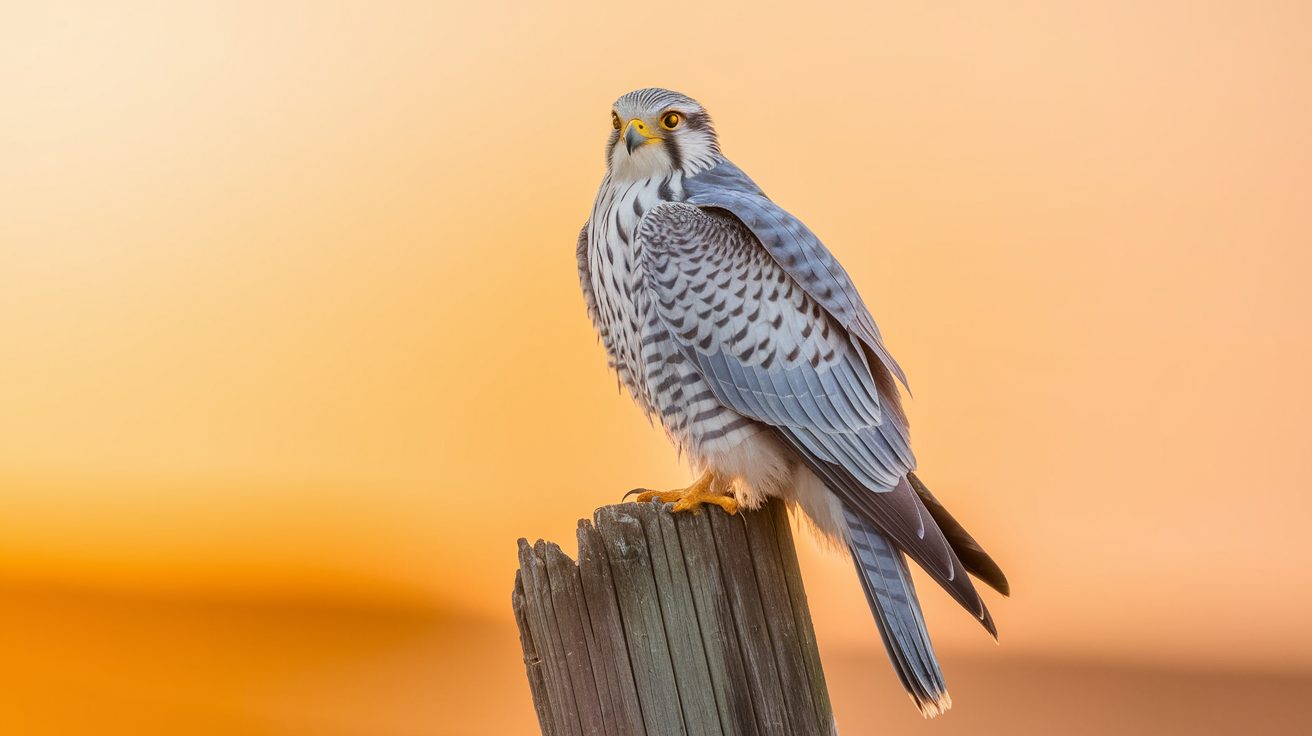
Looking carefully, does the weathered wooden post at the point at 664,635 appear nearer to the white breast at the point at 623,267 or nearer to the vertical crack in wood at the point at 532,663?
the vertical crack in wood at the point at 532,663

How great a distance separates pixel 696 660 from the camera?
206 centimetres

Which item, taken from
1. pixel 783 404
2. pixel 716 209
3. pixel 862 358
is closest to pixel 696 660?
pixel 783 404

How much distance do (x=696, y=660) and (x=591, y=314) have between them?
5.65 feet

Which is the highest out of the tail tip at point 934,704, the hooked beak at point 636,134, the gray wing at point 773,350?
the hooked beak at point 636,134

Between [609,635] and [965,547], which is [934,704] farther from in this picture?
[609,635]

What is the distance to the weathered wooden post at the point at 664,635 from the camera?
204 cm

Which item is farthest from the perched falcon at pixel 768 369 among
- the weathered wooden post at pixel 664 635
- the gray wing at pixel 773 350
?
the weathered wooden post at pixel 664 635

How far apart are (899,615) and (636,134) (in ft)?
5.79

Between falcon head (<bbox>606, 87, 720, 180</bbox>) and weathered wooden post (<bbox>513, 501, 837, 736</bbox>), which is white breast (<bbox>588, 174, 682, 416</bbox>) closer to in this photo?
falcon head (<bbox>606, 87, 720, 180</bbox>)

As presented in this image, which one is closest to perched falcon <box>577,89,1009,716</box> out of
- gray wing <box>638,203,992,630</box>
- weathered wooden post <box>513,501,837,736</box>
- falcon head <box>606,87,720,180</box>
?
gray wing <box>638,203,992,630</box>

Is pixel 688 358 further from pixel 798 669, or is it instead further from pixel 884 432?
pixel 798 669

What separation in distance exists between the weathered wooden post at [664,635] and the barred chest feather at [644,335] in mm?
A: 896

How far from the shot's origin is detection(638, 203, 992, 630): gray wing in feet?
9.70

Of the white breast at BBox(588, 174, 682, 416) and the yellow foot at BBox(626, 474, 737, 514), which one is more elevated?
the white breast at BBox(588, 174, 682, 416)
